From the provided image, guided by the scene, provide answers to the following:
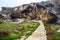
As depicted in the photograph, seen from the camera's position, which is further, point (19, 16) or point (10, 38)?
point (19, 16)

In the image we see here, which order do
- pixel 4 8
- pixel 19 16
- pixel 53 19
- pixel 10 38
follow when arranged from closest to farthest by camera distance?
pixel 10 38, pixel 53 19, pixel 19 16, pixel 4 8

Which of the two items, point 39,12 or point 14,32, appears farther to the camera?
point 39,12

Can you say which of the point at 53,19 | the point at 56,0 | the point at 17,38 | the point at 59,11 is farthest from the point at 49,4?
the point at 17,38

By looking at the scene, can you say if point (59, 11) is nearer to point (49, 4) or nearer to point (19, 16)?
point (49, 4)

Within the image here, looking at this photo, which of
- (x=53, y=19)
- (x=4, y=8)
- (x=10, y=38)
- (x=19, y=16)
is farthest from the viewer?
(x=4, y=8)

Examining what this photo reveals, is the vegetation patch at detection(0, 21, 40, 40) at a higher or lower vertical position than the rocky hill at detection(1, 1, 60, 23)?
higher

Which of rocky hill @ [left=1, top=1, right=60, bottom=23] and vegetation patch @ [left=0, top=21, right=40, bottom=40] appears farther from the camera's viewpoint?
rocky hill @ [left=1, top=1, right=60, bottom=23]

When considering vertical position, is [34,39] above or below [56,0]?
above

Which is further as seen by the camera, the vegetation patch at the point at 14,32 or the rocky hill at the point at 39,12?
the rocky hill at the point at 39,12

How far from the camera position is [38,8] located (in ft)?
202

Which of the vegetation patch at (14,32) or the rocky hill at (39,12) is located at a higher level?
the vegetation patch at (14,32)

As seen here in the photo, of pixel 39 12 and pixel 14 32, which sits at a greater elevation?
pixel 14 32

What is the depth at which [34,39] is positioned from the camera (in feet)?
75.6

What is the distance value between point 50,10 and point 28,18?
6281mm
